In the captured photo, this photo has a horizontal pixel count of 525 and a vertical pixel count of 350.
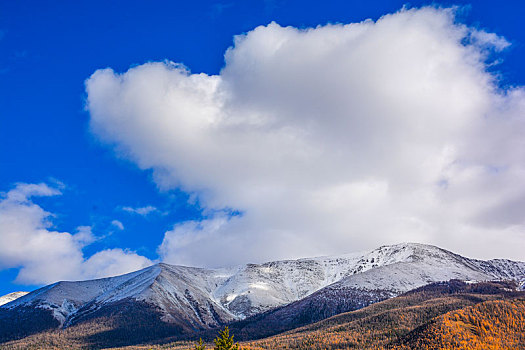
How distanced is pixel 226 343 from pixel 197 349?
6027 mm

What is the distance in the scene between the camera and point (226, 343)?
9069 centimetres

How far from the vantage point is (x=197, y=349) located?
292ft
